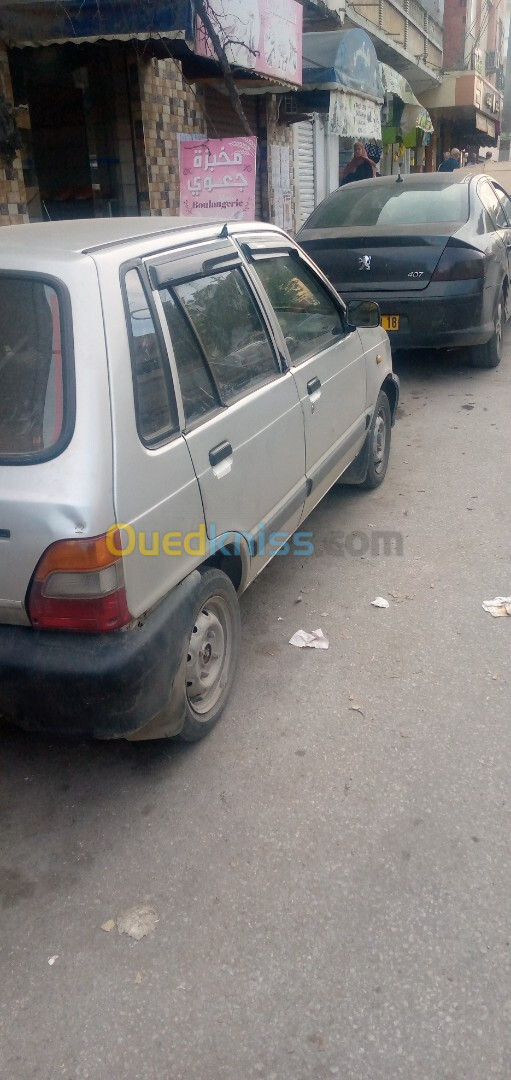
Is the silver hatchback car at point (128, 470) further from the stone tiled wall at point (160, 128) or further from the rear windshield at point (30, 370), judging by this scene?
the stone tiled wall at point (160, 128)

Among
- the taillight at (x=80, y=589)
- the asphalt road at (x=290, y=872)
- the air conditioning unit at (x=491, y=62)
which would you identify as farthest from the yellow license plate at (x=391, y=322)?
the air conditioning unit at (x=491, y=62)

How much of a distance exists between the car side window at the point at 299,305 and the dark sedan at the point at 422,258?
112 inches

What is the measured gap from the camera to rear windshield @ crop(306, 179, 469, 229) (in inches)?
296

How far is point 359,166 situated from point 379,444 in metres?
9.31

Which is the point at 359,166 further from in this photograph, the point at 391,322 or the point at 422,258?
the point at 391,322

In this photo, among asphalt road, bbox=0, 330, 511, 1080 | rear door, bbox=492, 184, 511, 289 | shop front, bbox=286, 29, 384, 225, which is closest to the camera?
asphalt road, bbox=0, 330, 511, 1080

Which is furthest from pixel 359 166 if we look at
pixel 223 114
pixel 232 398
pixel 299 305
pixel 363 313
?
pixel 232 398

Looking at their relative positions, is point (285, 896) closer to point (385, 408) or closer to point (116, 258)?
point (116, 258)

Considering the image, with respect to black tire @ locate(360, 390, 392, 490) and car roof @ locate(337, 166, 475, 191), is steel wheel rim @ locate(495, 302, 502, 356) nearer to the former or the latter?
car roof @ locate(337, 166, 475, 191)

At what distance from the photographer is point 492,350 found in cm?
809

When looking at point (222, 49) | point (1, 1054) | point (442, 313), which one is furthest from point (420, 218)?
point (1, 1054)

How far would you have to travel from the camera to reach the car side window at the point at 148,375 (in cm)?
249

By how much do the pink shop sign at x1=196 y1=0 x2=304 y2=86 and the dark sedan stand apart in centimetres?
180

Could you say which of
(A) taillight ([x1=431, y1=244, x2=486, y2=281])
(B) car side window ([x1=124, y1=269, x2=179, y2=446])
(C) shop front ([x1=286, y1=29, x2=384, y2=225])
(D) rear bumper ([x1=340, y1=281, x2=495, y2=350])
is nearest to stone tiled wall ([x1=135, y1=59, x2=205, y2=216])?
(C) shop front ([x1=286, y1=29, x2=384, y2=225])
